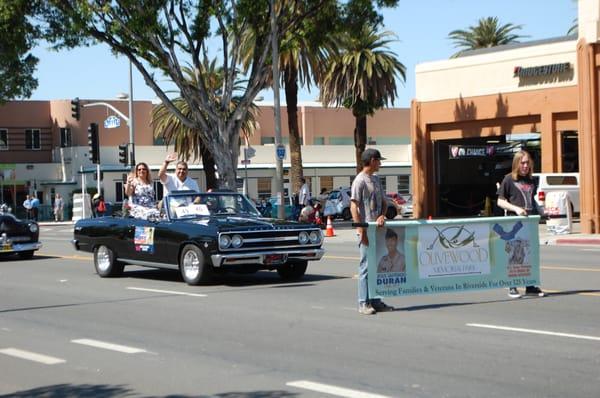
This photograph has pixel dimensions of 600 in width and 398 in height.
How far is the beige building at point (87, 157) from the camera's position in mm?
63812

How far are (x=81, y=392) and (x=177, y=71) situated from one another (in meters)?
25.1

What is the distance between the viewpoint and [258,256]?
14.9m

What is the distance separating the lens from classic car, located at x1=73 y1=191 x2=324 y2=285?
14836 millimetres

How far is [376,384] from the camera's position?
764 centimetres

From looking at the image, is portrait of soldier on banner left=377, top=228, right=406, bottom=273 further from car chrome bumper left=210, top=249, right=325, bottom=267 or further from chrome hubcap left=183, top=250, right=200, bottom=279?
chrome hubcap left=183, top=250, right=200, bottom=279

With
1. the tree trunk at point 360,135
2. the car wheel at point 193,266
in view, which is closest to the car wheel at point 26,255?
the car wheel at point 193,266

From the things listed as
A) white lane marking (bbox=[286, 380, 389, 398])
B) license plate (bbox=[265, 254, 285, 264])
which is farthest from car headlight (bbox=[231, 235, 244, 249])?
white lane marking (bbox=[286, 380, 389, 398])

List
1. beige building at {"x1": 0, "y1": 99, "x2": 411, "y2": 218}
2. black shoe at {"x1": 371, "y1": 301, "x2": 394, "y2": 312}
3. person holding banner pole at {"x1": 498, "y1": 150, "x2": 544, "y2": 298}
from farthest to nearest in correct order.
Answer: beige building at {"x1": 0, "y1": 99, "x2": 411, "y2": 218} → person holding banner pole at {"x1": 498, "y1": 150, "x2": 544, "y2": 298} → black shoe at {"x1": 371, "y1": 301, "x2": 394, "y2": 312}

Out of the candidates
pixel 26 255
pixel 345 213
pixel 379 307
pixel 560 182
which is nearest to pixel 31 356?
pixel 379 307

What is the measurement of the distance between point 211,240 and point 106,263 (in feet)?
11.8

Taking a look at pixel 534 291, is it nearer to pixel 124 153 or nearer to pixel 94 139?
pixel 94 139

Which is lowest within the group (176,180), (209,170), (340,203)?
(340,203)

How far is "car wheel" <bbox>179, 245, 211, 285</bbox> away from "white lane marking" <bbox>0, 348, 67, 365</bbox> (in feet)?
17.6

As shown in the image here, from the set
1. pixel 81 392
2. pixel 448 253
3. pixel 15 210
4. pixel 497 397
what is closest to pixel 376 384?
pixel 497 397
